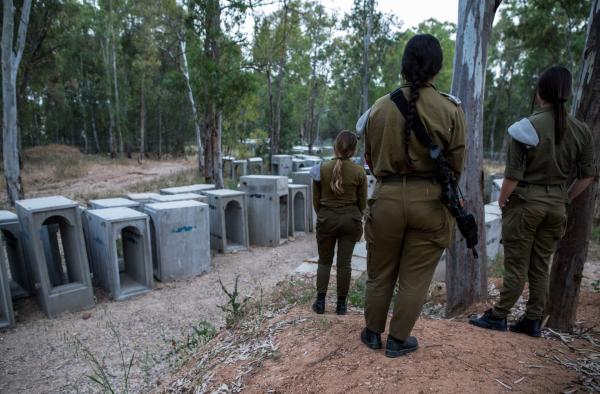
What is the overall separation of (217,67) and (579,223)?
8966mm

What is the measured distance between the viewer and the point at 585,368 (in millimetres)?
2258

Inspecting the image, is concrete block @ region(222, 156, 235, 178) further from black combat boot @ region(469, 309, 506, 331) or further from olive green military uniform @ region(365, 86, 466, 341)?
olive green military uniform @ region(365, 86, 466, 341)

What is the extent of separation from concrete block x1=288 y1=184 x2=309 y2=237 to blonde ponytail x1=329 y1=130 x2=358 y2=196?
5.43m

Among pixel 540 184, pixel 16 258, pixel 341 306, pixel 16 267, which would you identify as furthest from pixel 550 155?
pixel 16 267

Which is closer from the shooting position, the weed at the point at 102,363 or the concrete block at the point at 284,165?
the weed at the point at 102,363

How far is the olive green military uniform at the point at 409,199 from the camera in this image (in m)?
2.14

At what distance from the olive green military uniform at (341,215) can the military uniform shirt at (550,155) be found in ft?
4.23

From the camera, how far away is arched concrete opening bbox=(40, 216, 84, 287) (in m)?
5.14

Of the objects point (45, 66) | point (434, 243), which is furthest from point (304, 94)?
point (434, 243)

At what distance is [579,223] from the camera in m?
2.83

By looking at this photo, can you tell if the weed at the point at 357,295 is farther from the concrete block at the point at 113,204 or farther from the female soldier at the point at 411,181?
the concrete block at the point at 113,204

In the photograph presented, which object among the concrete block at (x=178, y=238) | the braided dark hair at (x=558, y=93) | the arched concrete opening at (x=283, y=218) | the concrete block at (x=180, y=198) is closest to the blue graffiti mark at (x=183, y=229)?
the concrete block at (x=178, y=238)

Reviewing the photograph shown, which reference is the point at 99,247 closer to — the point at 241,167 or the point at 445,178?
the point at 445,178

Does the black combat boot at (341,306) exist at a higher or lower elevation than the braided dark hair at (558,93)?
lower
